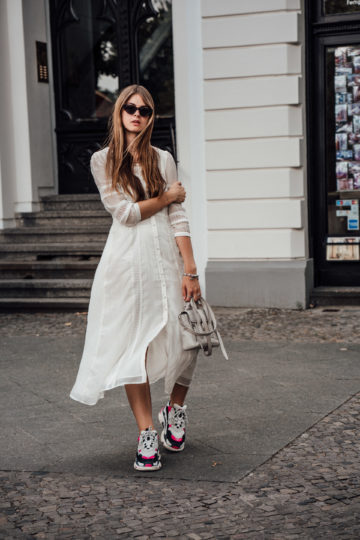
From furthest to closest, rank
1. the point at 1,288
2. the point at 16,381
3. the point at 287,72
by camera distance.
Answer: the point at 1,288, the point at 287,72, the point at 16,381

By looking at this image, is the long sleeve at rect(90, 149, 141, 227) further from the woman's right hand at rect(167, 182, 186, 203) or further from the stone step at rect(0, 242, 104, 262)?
the stone step at rect(0, 242, 104, 262)

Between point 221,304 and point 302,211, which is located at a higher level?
point 302,211

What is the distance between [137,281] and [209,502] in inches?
46.6

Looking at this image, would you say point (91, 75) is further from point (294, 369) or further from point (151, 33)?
point (294, 369)

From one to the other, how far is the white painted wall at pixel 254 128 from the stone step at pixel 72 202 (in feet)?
6.82

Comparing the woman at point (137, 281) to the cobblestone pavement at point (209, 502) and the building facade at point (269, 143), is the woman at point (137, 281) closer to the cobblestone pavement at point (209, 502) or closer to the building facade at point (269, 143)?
the cobblestone pavement at point (209, 502)

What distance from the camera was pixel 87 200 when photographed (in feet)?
37.2

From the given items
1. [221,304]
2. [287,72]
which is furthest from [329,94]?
[221,304]

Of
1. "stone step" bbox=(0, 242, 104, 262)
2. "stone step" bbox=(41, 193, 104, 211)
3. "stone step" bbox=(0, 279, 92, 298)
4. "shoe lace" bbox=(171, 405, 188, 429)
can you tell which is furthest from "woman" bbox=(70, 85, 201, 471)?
"stone step" bbox=(41, 193, 104, 211)

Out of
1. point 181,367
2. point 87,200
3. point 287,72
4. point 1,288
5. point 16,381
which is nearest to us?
point 181,367

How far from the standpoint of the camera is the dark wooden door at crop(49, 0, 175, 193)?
11.3 m

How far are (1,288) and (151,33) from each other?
3928 mm

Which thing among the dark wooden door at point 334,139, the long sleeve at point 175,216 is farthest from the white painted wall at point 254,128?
the long sleeve at point 175,216

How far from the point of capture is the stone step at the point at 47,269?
1036cm
